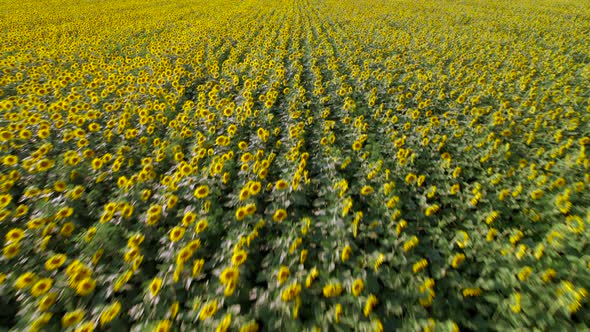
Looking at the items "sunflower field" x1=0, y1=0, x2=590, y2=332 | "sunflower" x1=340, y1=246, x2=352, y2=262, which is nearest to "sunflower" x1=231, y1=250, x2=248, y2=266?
"sunflower field" x1=0, y1=0, x2=590, y2=332

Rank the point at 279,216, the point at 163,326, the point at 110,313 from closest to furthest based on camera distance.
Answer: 1. the point at 163,326
2. the point at 110,313
3. the point at 279,216

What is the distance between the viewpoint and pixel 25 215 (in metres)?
2.87

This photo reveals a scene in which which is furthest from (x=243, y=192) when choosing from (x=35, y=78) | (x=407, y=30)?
(x=407, y=30)

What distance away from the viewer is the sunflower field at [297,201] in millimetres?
1974

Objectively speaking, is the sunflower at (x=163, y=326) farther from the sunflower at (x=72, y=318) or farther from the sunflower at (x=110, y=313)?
the sunflower at (x=72, y=318)

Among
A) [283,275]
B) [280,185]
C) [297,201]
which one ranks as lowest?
[297,201]

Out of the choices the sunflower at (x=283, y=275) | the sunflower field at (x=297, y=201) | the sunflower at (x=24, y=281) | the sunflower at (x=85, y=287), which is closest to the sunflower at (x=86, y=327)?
the sunflower field at (x=297, y=201)

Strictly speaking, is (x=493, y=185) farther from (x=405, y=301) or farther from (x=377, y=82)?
(x=377, y=82)

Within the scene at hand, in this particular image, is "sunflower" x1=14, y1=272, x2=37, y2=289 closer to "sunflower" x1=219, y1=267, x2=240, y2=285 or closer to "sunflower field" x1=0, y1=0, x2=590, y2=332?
"sunflower field" x1=0, y1=0, x2=590, y2=332

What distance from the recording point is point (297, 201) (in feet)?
9.71

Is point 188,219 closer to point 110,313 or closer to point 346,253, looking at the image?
point 110,313

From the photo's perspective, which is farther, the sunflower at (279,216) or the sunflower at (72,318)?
the sunflower at (279,216)

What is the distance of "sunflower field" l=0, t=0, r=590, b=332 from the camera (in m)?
1.97

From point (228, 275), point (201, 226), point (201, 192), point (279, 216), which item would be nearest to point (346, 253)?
point (279, 216)
